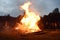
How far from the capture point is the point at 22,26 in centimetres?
2425

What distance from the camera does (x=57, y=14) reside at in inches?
1423

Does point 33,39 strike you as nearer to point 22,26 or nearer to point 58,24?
point 22,26

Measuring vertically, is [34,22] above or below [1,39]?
above

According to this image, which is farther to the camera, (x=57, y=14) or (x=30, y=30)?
(x=57, y=14)

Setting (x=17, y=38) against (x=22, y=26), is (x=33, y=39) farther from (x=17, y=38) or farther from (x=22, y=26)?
(x=22, y=26)

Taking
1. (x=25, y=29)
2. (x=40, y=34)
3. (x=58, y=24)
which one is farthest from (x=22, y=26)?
(x=58, y=24)

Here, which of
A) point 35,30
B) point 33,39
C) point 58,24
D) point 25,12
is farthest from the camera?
point 58,24

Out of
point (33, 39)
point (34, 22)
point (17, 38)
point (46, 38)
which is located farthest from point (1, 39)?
point (34, 22)

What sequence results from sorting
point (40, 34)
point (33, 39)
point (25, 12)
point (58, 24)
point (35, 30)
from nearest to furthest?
1. point (33, 39)
2. point (40, 34)
3. point (35, 30)
4. point (25, 12)
5. point (58, 24)

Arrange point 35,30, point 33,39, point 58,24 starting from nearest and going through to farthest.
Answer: point 33,39
point 35,30
point 58,24

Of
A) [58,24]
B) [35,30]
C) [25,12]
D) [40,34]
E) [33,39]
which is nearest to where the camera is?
[33,39]

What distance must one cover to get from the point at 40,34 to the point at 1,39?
17.3 feet

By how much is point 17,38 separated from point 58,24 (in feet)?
62.1

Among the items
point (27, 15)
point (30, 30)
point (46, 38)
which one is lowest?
point (46, 38)
